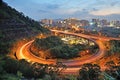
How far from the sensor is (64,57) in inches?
2050

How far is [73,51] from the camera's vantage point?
55281 millimetres

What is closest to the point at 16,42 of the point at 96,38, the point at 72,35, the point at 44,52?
the point at 44,52

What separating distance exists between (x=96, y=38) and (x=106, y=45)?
1329cm

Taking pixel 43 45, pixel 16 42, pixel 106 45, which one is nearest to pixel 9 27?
pixel 16 42

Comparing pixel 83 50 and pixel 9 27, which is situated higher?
pixel 9 27

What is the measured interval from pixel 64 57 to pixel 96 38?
33.0m

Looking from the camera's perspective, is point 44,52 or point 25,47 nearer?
point 44,52

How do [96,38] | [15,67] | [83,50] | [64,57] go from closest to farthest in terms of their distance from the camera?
[15,67] → [64,57] → [83,50] → [96,38]

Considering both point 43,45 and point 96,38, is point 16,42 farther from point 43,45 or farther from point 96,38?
point 96,38

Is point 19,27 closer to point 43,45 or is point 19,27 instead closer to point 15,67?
point 43,45

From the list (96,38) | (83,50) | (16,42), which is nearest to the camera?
(83,50)

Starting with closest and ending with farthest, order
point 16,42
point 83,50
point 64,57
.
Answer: point 64,57 < point 83,50 < point 16,42

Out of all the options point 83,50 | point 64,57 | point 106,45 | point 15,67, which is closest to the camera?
point 15,67

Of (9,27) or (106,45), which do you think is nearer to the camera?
(9,27)
